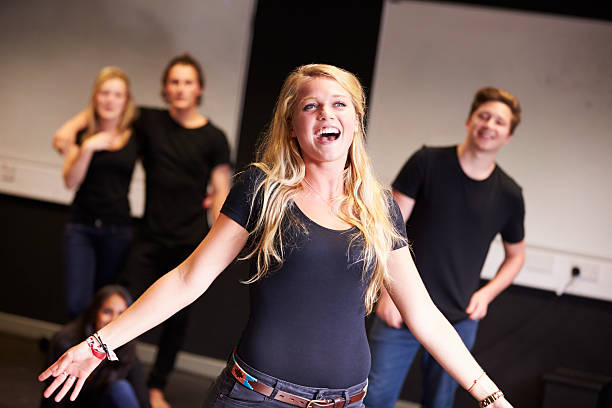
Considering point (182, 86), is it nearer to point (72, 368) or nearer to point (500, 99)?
point (500, 99)

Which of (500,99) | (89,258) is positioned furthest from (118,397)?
(500,99)

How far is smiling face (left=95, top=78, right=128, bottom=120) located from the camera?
3879 millimetres

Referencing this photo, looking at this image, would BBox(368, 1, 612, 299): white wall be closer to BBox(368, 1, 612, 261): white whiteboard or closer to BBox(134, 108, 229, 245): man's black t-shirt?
BBox(368, 1, 612, 261): white whiteboard

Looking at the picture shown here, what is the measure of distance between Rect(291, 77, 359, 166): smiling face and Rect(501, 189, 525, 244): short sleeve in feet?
4.80

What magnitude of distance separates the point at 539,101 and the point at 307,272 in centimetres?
287

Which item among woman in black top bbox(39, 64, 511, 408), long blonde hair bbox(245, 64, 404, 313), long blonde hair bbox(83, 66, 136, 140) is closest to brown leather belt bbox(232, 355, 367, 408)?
woman in black top bbox(39, 64, 511, 408)

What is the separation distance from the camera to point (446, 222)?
298 centimetres

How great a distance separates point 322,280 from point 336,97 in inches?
18.2

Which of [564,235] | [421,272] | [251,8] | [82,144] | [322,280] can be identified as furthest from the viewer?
[251,8]

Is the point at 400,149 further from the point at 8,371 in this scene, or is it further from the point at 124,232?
the point at 8,371

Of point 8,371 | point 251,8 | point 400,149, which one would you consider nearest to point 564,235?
point 400,149

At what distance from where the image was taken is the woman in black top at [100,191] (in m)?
3.83

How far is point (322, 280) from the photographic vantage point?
177 centimetres

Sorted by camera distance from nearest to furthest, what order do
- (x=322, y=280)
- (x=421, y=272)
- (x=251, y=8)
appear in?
(x=322, y=280) < (x=421, y=272) < (x=251, y=8)
